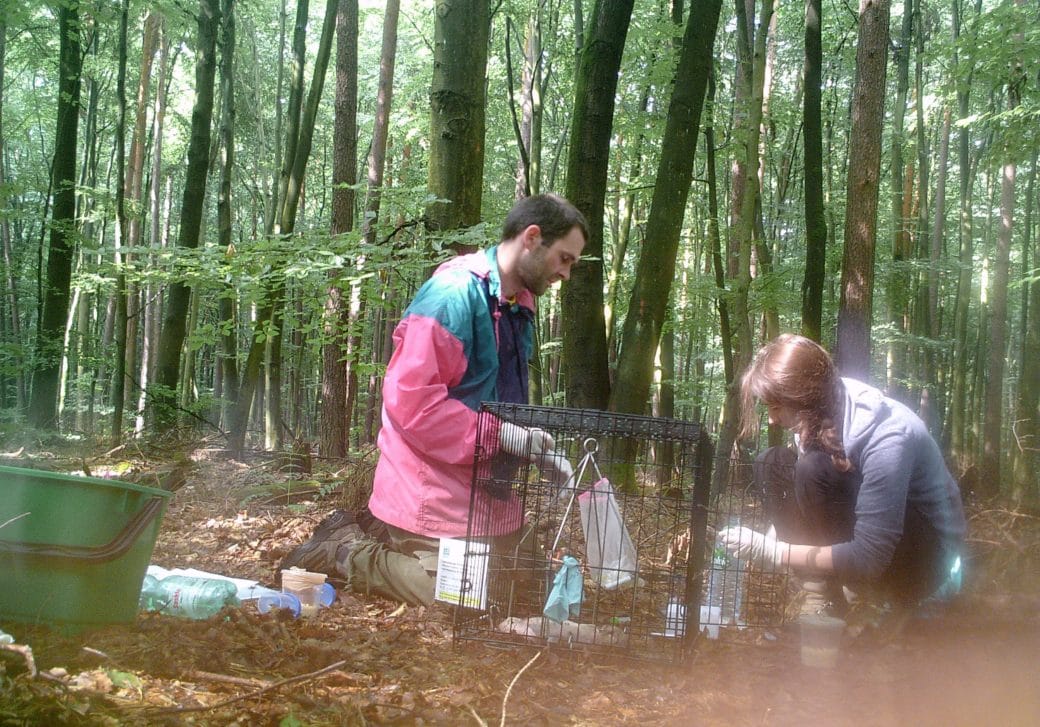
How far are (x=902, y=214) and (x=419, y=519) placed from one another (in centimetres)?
1682

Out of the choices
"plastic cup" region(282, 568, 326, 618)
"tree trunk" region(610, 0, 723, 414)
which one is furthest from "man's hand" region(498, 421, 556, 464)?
"tree trunk" region(610, 0, 723, 414)

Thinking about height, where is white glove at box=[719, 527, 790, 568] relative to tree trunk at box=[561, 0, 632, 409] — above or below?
Result: below

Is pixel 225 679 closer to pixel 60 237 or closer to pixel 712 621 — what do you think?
pixel 712 621

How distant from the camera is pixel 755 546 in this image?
322 cm

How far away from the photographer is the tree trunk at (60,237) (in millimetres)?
9438

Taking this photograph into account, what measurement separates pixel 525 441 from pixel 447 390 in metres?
0.42

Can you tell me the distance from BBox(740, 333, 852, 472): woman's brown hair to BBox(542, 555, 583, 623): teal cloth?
84 cm

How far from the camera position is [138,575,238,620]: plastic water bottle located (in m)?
2.87

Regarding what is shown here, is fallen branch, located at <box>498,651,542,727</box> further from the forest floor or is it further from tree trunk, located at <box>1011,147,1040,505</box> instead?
tree trunk, located at <box>1011,147,1040,505</box>

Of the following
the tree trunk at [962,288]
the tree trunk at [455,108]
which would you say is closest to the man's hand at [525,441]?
the tree trunk at [455,108]

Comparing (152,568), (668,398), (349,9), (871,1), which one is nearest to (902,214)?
(668,398)

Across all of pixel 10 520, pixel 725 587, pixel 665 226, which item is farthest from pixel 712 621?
pixel 665 226

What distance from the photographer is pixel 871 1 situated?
664 centimetres

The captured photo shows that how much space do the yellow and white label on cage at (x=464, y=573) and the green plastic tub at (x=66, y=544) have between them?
1.08 metres
